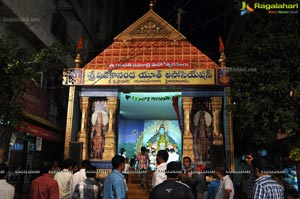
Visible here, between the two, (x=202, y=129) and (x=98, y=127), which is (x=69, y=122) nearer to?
(x=98, y=127)

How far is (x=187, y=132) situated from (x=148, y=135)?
5.38 meters

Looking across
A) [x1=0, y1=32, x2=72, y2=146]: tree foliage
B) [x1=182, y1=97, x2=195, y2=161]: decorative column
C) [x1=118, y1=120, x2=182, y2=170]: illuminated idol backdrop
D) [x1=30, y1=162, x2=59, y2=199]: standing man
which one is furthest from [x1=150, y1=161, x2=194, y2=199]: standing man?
[x1=118, y1=120, x2=182, y2=170]: illuminated idol backdrop

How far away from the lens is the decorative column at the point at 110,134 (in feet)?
37.9

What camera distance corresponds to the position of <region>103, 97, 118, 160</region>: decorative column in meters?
11.5

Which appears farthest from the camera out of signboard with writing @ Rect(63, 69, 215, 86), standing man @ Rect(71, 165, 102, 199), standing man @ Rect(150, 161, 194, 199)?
signboard with writing @ Rect(63, 69, 215, 86)

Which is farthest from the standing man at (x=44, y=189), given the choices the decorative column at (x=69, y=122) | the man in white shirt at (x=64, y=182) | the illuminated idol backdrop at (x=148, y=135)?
the illuminated idol backdrop at (x=148, y=135)

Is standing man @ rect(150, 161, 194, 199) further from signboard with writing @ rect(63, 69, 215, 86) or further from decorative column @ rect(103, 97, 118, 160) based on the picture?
signboard with writing @ rect(63, 69, 215, 86)

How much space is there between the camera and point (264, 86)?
619 cm

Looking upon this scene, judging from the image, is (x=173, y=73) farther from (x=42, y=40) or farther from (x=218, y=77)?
(x=42, y=40)

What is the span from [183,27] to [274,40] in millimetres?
15678

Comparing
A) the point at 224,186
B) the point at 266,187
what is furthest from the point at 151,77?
the point at 266,187

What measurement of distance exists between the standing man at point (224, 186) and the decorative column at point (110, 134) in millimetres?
6771

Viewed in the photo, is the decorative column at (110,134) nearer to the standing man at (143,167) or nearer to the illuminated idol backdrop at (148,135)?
the standing man at (143,167)

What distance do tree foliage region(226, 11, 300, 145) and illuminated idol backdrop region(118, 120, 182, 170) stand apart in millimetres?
9772
